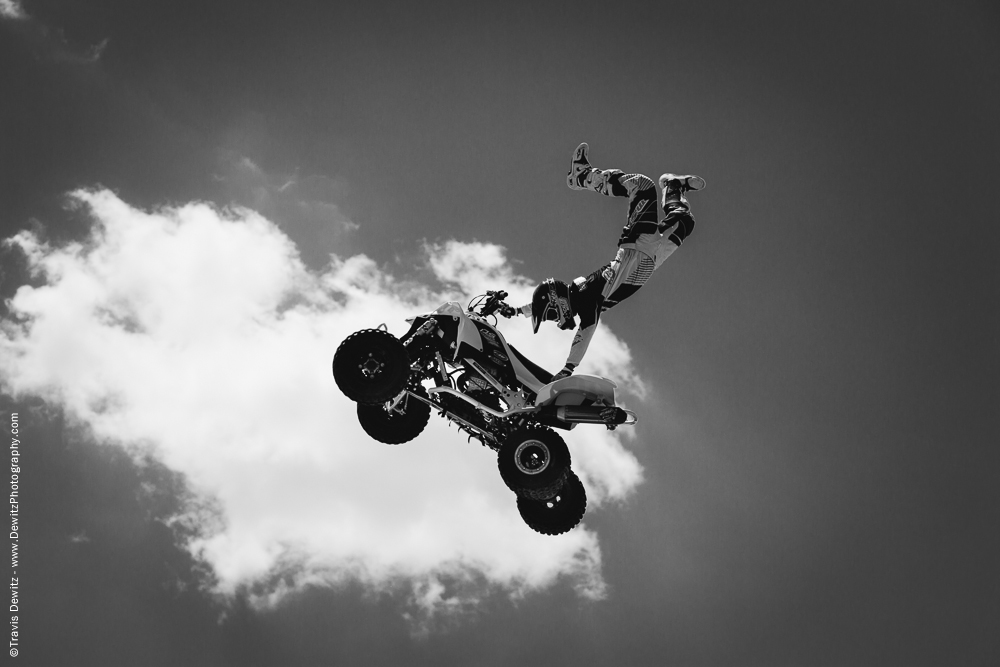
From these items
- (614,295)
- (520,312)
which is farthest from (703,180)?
(520,312)

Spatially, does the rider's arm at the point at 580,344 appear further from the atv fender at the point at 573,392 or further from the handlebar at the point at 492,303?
the handlebar at the point at 492,303

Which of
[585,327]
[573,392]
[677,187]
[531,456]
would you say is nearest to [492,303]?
[585,327]

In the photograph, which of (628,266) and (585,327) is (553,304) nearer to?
(585,327)

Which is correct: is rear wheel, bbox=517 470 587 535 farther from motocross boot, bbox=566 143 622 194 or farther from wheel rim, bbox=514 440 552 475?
motocross boot, bbox=566 143 622 194

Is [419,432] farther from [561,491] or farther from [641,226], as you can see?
[641,226]

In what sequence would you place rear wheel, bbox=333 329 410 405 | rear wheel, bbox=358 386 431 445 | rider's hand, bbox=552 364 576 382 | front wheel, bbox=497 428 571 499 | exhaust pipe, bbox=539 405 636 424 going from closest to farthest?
rear wheel, bbox=333 329 410 405 → front wheel, bbox=497 428 571 499 → exhaust pipe, bbox=539 405 636 424 → rider's hand, bbox=552 364 576 382 → rear wheel, bbox=358 386 431 445

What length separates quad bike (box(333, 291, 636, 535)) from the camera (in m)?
14.2

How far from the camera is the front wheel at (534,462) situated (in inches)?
564

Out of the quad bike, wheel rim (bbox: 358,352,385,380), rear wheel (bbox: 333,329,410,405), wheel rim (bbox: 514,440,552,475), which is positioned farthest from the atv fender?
wheel rim (bbox: 358,352,385,380)

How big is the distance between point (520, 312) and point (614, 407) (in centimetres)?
207

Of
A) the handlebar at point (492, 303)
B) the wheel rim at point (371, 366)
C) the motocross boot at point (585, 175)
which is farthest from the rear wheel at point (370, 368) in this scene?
the motocross boot at point (585, 175)

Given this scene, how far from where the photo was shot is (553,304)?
49.2 feet

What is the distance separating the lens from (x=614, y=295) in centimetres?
1500

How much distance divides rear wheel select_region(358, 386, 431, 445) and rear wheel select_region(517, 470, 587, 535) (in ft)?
7.56
